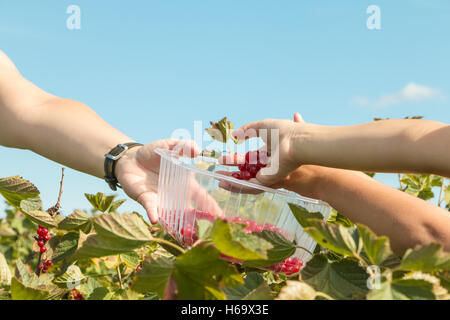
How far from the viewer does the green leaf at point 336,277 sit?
67 centimetres

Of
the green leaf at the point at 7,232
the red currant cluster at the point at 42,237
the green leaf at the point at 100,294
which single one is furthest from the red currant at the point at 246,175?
the green leaf at the point at 7,232

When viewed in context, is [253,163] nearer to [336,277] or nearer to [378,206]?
[378,206]

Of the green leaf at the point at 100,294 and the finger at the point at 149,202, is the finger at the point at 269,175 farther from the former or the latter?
the green leaf at the point at 100,294

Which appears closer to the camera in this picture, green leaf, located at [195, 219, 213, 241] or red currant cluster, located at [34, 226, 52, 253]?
green leaf, located at [195, 219, 213, 241]

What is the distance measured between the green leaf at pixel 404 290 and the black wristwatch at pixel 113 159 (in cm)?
126

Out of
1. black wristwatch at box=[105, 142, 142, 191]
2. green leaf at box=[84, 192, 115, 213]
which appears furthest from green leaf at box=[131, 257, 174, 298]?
black wristwatch at box=[105, 142, 142, 191]

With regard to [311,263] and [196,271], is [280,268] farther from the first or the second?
[196,271]

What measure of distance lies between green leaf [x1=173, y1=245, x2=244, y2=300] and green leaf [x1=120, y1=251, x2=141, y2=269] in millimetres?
638

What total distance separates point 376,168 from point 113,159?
3.29ft

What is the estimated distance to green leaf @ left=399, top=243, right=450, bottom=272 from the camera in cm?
55

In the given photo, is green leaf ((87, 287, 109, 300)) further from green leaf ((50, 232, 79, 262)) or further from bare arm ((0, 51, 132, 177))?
bare arm ((0, 51, 132, 177))

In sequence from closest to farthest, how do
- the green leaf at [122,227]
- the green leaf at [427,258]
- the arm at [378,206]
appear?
the green leaf at [427,258]
the green leaf at [122,227]
the arm at [378,206]
